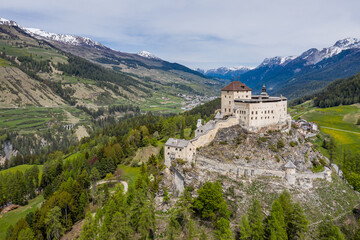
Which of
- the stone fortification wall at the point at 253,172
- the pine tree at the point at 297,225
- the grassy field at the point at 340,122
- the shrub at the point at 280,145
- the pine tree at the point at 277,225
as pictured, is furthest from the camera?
the grassy field at the point at 340,122

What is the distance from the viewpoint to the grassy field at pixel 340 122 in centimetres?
12873

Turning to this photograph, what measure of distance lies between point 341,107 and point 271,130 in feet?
484

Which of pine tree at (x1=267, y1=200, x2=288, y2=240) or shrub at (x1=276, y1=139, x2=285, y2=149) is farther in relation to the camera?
shrub at (x1=276, y1=139, x2=285, y2=149)

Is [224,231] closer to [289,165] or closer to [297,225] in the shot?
[297,225]

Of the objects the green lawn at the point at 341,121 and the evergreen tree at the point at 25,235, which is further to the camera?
the green lawn at the point at 341,121

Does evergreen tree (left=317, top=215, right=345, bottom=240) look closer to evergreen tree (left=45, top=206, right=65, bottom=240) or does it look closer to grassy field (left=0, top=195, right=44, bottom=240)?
evergreen tree (left=45, top=206, right=65, bottom=240)

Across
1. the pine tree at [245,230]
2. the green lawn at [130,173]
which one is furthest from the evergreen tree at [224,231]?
the green lawn at [130,173]

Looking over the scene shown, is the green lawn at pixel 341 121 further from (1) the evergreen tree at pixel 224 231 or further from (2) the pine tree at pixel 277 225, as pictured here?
(1) the evergreen tree at pixel 224 231

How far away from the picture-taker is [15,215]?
7838cm

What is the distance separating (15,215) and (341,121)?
190310 mm

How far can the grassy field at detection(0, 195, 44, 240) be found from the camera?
237 feet

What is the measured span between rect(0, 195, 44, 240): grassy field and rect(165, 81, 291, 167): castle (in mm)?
51681

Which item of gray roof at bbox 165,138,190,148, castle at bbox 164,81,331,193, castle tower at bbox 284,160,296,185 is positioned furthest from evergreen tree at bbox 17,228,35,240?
castle tower at bbox 284,160,296,185

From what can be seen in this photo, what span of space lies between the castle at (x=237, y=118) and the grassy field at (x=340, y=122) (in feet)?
226
